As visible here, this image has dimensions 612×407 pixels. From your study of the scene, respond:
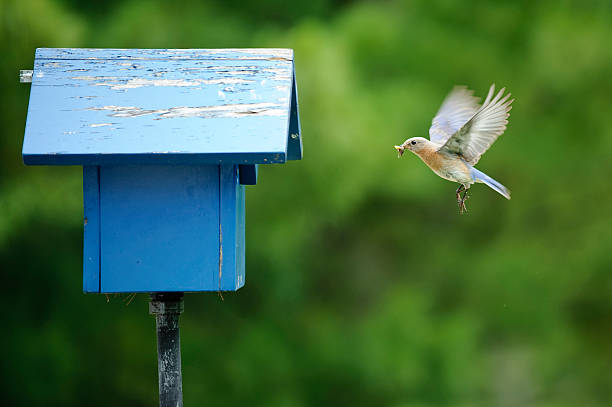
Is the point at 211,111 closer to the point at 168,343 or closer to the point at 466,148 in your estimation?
the point at 168,343

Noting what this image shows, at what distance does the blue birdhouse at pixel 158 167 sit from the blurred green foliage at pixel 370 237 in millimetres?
2590

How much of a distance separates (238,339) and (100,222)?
3442 millimetres

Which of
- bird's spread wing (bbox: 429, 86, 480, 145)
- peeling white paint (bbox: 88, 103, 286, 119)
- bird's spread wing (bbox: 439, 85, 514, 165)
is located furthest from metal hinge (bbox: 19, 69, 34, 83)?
bird's spread wing (bbox: 429, 86, 480, 145)

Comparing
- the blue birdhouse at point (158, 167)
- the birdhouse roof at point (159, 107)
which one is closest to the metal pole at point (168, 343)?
the blue birdhouse at point (158, 167)

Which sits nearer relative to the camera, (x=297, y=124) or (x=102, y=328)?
(x=297, y=124)

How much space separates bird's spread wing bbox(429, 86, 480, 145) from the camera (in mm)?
2764

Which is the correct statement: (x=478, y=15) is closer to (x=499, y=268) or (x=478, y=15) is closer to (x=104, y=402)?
(x=499, y=268)

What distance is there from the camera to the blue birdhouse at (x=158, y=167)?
2.06 m

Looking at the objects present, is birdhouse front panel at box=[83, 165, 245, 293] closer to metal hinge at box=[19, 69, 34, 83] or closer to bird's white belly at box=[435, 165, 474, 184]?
metal hinge at box=[19, 69, 34, 83]

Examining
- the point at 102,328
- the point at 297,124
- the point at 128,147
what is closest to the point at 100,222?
the point at 128,147

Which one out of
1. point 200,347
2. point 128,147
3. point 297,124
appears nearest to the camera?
point 128,147

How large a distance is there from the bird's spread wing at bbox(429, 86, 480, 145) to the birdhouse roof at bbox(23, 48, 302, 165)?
2.58 feet

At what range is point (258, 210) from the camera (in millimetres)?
5262

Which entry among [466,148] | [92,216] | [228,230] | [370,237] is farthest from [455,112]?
[370,237]
